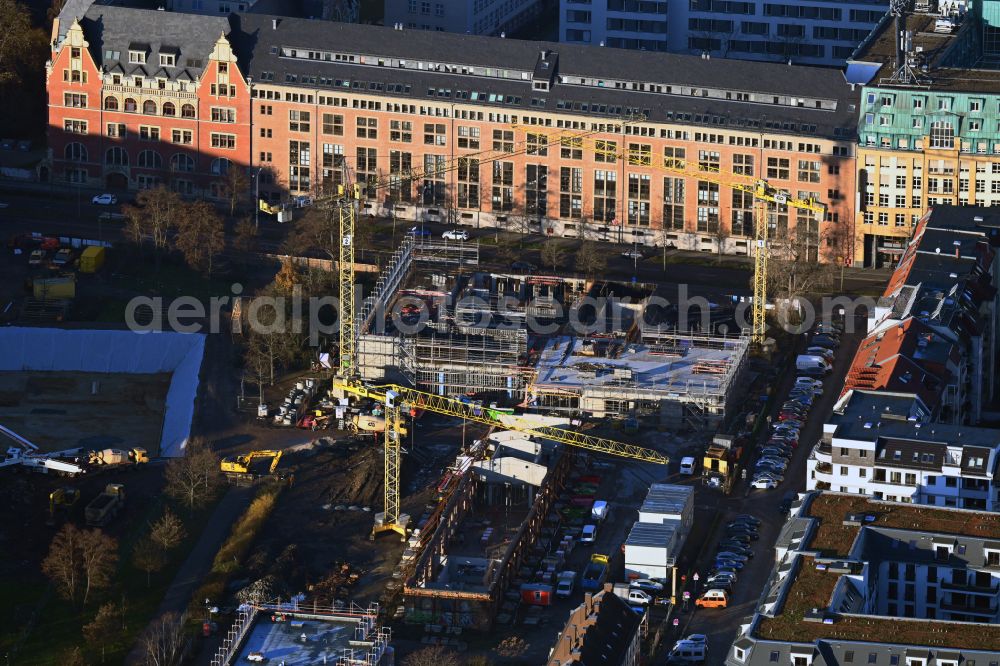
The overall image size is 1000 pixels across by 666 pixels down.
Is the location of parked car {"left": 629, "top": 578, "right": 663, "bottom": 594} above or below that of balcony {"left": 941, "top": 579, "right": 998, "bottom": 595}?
below

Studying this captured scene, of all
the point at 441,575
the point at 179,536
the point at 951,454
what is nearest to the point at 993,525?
the point at 951,454

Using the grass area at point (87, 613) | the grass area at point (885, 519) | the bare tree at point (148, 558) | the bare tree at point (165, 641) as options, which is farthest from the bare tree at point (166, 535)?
the grass area at point (885, 519)

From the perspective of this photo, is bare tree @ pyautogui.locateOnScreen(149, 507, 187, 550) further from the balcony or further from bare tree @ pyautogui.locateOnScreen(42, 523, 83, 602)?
the balcony

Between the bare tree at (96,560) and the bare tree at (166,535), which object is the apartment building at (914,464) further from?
the bare tree at (96,560)

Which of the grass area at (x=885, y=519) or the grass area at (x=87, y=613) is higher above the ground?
the grass area at (x=885, y=519)

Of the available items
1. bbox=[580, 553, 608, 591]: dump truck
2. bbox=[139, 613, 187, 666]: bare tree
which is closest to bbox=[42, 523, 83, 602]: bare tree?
bbox=[139, 613, 187, 666]: bare tree

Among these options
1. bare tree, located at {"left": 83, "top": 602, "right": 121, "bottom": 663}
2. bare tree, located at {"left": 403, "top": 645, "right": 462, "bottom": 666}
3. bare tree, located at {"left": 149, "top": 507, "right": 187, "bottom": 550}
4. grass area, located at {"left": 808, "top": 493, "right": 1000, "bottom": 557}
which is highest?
grass area, located at {"left": 808, "top": 493, "right": 1000, "bottom": 557}
